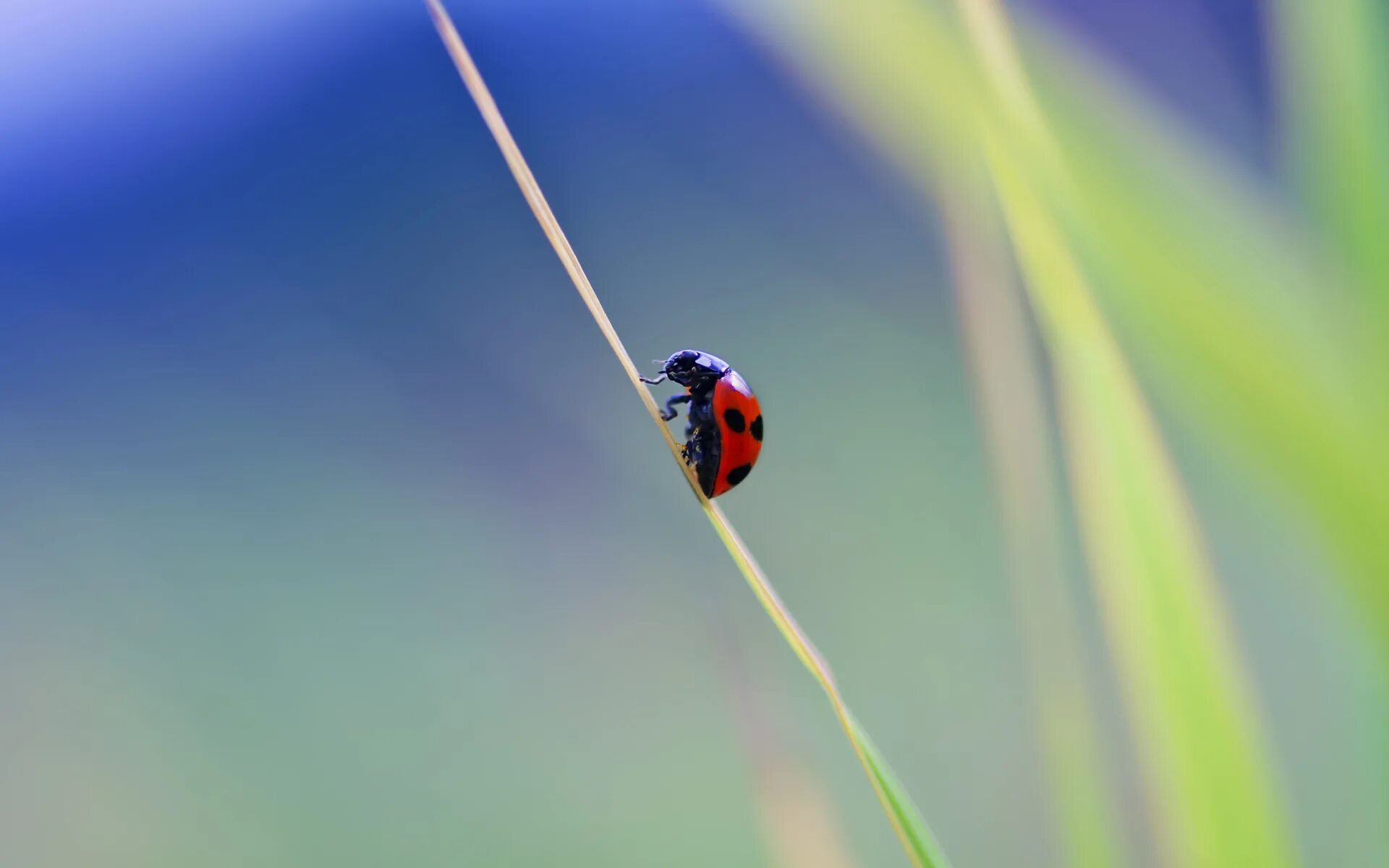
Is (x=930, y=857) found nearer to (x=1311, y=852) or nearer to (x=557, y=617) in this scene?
(x=1311, y=852)

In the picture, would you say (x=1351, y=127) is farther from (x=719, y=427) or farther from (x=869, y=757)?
(x=719, y=427)

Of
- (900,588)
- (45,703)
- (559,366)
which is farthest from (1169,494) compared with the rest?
(45,703)

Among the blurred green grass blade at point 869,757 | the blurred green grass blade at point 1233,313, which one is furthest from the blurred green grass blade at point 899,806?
the blurred green grass blade at point 1233,313

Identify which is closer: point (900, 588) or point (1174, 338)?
point (1174, 338)

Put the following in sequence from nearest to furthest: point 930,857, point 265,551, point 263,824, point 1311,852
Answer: point 930,857
point 1311,852
point 263,824
point 265,551

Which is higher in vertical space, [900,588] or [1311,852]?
[900,588]

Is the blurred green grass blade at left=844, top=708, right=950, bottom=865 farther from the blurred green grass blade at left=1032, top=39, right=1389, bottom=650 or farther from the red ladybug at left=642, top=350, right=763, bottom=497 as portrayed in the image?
the red ladybug at left=642, top=350, right=763, bottom=497

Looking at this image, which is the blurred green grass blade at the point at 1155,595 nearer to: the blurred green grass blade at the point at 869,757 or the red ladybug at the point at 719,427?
the blurred green grass blade at the point at 869,757
